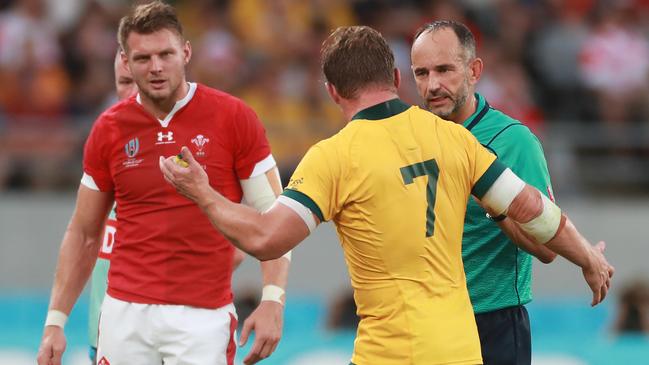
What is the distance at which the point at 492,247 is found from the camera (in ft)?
17.6

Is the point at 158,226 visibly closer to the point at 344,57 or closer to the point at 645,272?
the point at 344,57

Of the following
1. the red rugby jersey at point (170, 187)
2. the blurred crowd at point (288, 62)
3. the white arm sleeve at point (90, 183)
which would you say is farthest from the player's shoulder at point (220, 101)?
the blurred crowd at point (288, 62)

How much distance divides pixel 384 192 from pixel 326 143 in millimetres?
283

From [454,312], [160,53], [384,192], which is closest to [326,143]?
[384,192]

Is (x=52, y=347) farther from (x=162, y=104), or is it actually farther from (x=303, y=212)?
(x=303, y=212)

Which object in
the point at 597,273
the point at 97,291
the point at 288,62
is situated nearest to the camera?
the point at 597,273

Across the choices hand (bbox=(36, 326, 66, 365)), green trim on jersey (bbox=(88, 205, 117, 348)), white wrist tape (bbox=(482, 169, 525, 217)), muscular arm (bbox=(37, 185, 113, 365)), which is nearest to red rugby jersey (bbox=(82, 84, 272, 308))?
muscular arm (bbox=(37, 185, 113, 365))

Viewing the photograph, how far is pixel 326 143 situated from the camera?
4566mm

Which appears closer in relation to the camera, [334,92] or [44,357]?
[334,92]

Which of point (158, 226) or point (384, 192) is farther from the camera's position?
point (158, 226)

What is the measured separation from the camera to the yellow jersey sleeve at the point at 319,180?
4.50 metres

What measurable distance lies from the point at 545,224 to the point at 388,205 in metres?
0.65

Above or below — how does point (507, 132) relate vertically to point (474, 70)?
below

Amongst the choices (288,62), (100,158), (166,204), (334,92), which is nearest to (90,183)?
(100,158)
